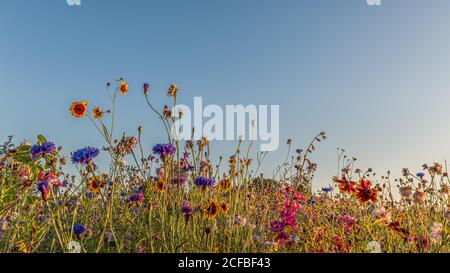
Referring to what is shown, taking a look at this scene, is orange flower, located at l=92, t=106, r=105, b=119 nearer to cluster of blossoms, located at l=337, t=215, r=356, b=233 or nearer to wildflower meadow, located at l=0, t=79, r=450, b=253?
wildflower meadow, located at l=0, t=79, r=450, b=253

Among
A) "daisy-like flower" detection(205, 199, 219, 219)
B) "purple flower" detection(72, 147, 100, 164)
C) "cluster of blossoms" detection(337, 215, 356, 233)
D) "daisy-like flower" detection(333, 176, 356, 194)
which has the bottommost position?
"cluster of blossoms" detection(337, 215, 356, 233)

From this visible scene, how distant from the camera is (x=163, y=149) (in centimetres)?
282

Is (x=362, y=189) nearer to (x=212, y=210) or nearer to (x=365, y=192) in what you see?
(x=365, y=192)

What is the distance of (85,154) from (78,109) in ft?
2.13

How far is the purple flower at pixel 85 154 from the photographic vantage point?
8.17 feet

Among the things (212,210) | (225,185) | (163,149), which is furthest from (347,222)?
(163,149)

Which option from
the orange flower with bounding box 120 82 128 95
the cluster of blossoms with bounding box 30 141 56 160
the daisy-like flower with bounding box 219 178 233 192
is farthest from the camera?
the daisy-like flower with bounding box 219 178 233 192

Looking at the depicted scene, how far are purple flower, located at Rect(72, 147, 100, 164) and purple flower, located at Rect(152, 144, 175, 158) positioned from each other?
421 millimetres

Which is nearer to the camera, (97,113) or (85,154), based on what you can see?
(85,154)

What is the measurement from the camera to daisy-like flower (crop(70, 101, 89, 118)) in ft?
9.91

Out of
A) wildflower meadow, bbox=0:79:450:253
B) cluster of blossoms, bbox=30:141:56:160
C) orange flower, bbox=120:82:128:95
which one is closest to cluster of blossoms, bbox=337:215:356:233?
wildflower meadow, bbox=0:79:450:253
